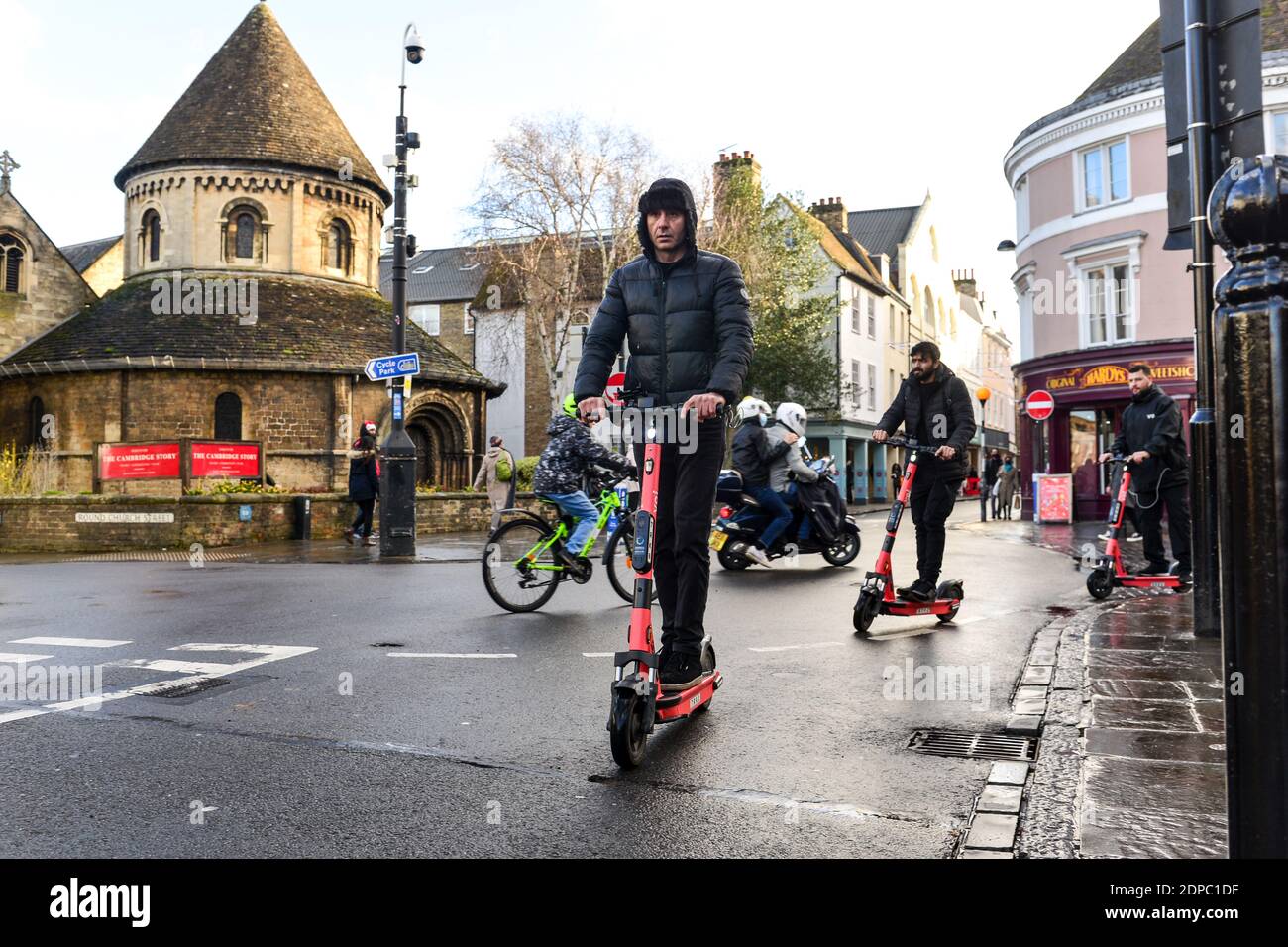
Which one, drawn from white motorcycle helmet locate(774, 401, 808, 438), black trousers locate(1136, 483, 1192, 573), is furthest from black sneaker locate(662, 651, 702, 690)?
white motorcycle helmet locate(774, 401, 808, 438)

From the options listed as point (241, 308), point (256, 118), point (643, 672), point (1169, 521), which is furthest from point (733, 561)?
point (256, 118)

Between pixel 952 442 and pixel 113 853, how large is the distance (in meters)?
5.75

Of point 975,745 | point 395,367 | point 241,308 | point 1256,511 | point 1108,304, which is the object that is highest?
point 241,308

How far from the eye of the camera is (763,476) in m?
12.1

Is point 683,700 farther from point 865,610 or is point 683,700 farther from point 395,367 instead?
point 395,367

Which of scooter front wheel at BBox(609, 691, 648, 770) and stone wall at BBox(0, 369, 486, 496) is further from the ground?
stone wall at BBox(0, 369, 486, 496)

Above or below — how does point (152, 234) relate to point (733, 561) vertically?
above

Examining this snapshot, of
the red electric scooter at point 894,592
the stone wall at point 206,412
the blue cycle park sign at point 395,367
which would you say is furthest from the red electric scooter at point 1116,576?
the stone wall at point 206,412

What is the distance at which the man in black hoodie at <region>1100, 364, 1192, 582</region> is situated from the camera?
9.11 m

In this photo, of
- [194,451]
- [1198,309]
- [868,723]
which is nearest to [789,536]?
[1198,309]

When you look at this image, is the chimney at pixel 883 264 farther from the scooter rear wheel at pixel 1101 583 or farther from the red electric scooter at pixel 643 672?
the red electric scooter at pixel 643 672

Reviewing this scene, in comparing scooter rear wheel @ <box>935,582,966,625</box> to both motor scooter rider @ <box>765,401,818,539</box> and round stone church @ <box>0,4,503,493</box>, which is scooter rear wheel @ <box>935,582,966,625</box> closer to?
motor scooter rider @ <box>765,401,818,539</box>

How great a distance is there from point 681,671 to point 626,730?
0.79 meters

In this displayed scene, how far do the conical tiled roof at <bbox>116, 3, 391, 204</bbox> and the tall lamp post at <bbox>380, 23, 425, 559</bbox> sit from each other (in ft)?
55.1
